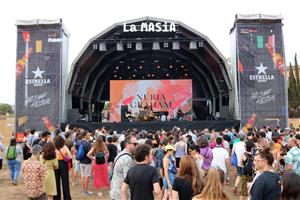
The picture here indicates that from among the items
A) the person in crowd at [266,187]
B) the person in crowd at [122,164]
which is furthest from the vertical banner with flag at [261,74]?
the person in crowd at [266,187]

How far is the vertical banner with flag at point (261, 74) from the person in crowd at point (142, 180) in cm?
1695

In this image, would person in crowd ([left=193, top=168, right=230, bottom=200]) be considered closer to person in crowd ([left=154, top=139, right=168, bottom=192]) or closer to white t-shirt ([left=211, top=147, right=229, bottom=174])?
person in crowd ([left=154, top=139, right=168, bottom=192])

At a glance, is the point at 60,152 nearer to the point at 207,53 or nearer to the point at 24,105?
the point at 24,105

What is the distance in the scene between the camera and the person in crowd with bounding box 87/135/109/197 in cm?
812

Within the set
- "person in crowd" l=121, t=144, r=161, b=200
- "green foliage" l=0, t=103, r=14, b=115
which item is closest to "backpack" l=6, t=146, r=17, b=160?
"person in crowd" l=121, t=144, r=161, b=200

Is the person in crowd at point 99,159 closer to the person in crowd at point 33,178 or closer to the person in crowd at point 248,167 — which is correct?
the person in crowd at point 33,178

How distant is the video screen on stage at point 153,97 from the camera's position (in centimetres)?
2577

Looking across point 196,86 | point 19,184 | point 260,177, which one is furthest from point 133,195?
point 196,86

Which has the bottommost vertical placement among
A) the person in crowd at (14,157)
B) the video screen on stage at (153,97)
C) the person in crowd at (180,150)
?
the person in crowd at (14,157)

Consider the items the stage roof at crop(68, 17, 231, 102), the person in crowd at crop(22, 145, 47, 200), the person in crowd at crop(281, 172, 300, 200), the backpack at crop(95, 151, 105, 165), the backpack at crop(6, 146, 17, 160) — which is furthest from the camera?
the stage roof at crop(68, 17, 231, 102)

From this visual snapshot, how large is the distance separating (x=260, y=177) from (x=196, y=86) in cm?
2516

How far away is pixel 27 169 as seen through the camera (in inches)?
216

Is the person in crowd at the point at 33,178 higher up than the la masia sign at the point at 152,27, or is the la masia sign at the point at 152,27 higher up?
the la masia sign at the point at 152,27

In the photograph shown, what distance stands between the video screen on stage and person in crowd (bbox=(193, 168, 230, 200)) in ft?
73.1
